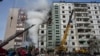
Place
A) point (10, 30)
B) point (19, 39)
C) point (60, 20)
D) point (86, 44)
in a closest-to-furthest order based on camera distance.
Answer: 1. point (86, 44)
2. point (60, 20)
3. point (19, 39)
4. point (10, 30)

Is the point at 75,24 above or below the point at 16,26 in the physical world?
above

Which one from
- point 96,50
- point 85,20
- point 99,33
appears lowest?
point 96,50

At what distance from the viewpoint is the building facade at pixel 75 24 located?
9806 centimetres

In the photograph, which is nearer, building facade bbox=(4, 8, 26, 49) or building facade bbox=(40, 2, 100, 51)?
building facade bbox=(40, 2, 100, 51)

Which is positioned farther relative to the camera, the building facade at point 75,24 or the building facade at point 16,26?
the building facade at point 16,26

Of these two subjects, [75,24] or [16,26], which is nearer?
[75,24]

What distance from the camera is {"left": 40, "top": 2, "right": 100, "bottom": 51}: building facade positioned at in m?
98.1

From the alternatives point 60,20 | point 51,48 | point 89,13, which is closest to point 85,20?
point 89,13

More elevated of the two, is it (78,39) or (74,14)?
(74,14)

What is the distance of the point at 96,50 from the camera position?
96.9 m

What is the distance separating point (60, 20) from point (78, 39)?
1453cm

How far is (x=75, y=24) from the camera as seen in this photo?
10256 centimetres

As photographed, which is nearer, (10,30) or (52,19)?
(52,19)

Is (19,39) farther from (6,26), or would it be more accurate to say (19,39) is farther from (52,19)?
(52,19)
